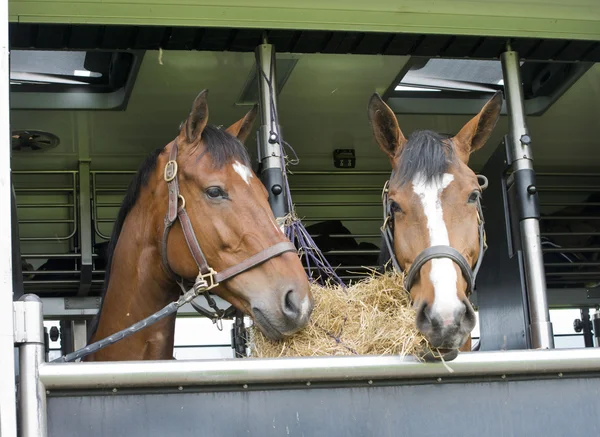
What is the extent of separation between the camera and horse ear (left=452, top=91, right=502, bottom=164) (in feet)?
12.7

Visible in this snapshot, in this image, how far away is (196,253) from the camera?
3486mm

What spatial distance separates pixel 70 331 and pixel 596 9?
4258mm

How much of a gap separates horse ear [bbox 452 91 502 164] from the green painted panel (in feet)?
2.27

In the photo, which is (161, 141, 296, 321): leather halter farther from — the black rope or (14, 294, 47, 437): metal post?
(14, 294, 47, 437): metal post

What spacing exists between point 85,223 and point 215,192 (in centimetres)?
301

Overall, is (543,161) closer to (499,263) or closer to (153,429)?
(499,263)

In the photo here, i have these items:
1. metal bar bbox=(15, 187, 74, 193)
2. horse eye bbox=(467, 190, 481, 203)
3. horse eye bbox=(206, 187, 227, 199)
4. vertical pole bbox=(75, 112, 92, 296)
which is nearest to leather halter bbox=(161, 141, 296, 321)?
horse eye bbox=(206, 187, 227, 199)

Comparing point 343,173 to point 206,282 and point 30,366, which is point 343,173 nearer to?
point 206,282

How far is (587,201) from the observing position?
7.55 m

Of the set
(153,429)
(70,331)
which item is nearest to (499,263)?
(153,429)

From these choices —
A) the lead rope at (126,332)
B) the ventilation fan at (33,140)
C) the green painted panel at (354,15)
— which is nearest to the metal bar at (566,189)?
the green painted panel at (354,15)

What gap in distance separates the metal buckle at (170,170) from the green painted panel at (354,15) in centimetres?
81

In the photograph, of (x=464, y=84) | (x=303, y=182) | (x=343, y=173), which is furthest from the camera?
(x=303, y=182)

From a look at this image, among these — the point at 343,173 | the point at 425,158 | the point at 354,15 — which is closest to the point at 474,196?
the point at 425,158
